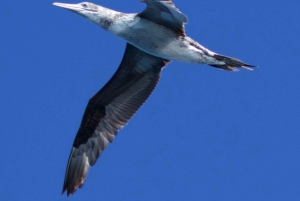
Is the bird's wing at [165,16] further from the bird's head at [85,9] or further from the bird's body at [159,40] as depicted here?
the bird's head at [85,9]

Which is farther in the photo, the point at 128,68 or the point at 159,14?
the point at 128,68

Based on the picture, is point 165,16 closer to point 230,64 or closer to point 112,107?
point 230,64

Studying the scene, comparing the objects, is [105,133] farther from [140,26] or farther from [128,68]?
[140,26]

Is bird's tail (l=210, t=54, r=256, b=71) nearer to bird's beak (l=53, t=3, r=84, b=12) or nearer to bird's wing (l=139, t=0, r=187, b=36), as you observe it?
bird's wing (l=139, t=0, r=187, b=36)

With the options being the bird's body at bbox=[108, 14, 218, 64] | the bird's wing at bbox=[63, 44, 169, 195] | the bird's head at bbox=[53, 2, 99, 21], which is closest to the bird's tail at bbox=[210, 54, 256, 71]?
the bird's body at bbox=[108, 14, 218, 64]

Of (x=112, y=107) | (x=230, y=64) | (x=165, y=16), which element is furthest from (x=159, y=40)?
(x=112, y=107)

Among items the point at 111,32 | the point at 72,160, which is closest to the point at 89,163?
the point at 72,160
